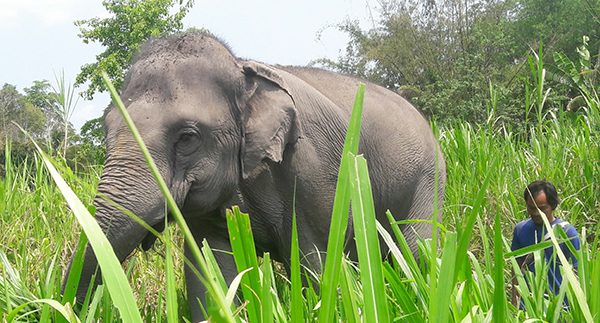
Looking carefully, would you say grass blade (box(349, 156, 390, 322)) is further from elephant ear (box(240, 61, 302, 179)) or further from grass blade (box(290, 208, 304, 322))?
elephant ear (box(240, 61, 302, 179))

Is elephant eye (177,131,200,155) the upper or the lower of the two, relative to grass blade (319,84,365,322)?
upper

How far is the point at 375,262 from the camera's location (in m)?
0.83

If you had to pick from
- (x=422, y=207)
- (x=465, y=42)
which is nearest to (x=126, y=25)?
(x=465, y=42)

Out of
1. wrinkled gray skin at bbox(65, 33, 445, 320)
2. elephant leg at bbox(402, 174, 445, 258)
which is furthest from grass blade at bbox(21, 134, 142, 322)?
elephant leg at bbox(402, 174, 445, 258)

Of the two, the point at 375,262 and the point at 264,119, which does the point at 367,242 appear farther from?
Answer: the point at 264,119

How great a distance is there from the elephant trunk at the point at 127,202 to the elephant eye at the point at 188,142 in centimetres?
24

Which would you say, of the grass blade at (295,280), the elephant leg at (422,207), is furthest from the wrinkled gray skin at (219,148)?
the grass blade at (295,280)

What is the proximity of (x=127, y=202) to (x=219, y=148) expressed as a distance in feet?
1.89

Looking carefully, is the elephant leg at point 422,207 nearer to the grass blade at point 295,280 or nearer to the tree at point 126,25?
the grass blade at point 295,280

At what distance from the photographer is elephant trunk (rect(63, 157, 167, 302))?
306cm

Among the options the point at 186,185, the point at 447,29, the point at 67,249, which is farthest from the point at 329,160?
the point at 447,29

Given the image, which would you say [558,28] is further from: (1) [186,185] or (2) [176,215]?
(2) [176,215]

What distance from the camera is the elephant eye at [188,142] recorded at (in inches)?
136

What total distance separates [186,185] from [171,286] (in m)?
2.57
